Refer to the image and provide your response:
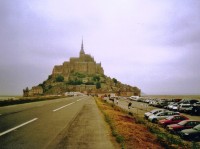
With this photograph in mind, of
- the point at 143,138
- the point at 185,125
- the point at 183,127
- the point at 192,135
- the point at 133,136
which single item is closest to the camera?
the point at 133,136

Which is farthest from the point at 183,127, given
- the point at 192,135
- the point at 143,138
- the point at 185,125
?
the point at 143,138

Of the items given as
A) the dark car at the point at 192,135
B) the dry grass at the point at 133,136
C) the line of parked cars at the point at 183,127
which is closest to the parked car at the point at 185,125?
the line of parked cars at the point at 183,127

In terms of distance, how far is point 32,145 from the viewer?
8836 millimetres

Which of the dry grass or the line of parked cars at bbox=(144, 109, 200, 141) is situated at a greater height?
the dry grass

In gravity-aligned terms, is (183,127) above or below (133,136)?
below

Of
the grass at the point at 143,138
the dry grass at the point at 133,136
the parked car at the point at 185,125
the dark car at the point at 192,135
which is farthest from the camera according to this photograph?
the parked car at the point at 185,125

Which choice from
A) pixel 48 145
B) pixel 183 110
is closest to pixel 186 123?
pixel 48 145

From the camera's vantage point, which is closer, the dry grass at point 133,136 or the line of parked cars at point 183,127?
the dry grass at point 133,136

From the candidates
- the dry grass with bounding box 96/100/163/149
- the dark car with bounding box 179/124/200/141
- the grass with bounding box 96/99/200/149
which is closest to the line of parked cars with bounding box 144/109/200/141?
the dark car with bounding box 179/124/200/141

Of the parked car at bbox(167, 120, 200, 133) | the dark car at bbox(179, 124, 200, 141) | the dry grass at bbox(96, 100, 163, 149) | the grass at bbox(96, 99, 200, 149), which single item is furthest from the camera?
the parked car at bbox(167, 120, 200, 133)

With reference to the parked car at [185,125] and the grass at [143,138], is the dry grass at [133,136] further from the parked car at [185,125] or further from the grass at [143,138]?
the parked car at [185,125]

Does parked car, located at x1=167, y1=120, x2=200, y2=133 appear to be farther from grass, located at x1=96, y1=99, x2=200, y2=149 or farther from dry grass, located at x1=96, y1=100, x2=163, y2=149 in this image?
dry grass, located at x1=96, y1=100, x2=163, y2=149

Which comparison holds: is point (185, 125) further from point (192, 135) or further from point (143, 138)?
point (143, 138)

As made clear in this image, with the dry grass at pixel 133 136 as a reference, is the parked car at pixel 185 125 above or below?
below
